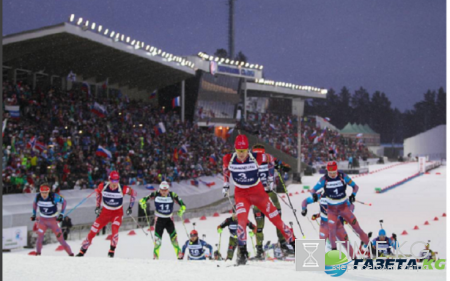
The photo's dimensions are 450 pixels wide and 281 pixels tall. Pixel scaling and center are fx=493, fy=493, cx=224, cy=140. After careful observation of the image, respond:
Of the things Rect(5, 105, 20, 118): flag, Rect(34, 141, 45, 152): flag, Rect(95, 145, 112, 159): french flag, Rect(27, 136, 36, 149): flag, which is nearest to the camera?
Rect(27, 136, 36, 149): flag

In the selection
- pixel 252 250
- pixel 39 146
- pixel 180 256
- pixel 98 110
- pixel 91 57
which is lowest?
pixel 252 250

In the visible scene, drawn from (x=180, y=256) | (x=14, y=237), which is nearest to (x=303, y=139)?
(x=14, y=237)

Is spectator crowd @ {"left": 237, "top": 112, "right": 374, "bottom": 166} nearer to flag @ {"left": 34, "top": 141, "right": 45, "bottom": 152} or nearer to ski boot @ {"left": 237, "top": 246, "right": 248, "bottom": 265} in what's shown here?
flag @ {"left": 34, "top": 141, "right": 45, "bottom": 152}

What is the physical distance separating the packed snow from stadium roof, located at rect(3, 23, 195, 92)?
10.7 meters

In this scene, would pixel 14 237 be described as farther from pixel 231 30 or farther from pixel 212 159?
pixel 231 30

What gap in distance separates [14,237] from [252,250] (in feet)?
24.6

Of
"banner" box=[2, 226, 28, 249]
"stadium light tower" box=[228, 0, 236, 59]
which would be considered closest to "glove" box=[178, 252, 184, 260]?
"banner" box=[2, 226, 28, 249]

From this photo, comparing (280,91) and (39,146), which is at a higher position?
(280,91)

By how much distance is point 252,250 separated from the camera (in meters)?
14.1

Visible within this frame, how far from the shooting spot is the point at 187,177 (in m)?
25.5

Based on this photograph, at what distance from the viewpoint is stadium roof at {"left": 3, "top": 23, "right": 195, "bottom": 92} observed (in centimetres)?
2306

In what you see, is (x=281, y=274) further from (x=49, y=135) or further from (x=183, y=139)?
(x=183, y=139)

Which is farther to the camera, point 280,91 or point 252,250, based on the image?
point 280,91

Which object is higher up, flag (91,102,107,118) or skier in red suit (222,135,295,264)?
flag (91,102,107,118)
